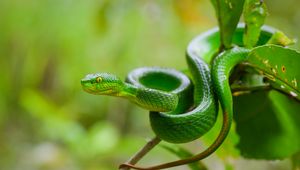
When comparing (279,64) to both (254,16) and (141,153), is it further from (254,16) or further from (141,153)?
(141,153)

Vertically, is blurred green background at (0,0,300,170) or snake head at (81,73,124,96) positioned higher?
snake head at (81,73,124,96)

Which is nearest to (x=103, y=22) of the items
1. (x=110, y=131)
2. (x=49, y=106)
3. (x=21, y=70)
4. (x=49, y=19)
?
(x=110, y=131)

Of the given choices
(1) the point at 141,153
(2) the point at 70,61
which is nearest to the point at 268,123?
(1) the point at 141,153

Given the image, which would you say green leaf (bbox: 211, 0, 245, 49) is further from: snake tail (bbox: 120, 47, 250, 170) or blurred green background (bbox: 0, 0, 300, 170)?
blurred green background (bbox: 0, 0, 300, 170)

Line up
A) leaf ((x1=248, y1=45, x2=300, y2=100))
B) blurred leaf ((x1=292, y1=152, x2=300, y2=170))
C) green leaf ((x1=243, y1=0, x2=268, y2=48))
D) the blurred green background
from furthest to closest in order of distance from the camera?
the blurred green background
blurred leaf ((x1=292, y1=152, x2=300, y2=170))
green leaf ((x1=243, y1=0, x2=268, y2=48))
leaf ((x1=248, y1=45, x2=300, y2=100))

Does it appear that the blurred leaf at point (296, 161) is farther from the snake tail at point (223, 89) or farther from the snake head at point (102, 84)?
the snake head at point (102, 84)

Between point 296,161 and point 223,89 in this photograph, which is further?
point 296,161

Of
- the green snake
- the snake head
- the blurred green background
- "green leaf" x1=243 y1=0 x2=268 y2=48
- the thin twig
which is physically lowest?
the blurred green background

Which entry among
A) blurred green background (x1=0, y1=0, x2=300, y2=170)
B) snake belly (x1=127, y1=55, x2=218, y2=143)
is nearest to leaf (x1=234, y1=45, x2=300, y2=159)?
snake belly (x1=127, y1=55, x2=218, y2=143)
